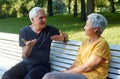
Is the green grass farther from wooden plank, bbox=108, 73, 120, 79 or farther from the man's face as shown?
wooden plank, bbox=108, 73, 120, 79

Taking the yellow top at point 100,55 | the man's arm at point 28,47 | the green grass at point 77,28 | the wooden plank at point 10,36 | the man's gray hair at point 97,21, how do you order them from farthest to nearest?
1. the green grass at point 77,28
2. the wooden plank at point 10,36
3. the man's arm at point 28,47
4. the man's gray hair at point 97,21
5. the yellow top at point 100,55

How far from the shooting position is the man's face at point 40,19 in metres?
5.76

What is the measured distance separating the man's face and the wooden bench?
533mm

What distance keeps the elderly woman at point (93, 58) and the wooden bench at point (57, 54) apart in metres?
0.18

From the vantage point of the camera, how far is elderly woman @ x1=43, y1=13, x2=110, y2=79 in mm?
4758

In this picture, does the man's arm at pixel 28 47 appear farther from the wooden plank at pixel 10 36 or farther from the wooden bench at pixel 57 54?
the wooden plank at pixel 10 36

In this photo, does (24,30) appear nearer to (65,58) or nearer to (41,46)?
(41,46)

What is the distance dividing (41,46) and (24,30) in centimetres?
41

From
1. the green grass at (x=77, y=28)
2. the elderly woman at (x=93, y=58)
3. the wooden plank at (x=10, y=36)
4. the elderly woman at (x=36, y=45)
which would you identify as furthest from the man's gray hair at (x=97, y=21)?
the green grass at (x=77, y=28)

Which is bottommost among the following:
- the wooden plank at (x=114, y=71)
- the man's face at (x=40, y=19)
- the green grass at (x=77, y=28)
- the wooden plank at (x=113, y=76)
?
the green grass at (x=77, y=28)

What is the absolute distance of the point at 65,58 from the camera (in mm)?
6004

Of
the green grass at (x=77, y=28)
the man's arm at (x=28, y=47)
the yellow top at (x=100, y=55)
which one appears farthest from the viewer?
the green grass at (x=77, y=28)

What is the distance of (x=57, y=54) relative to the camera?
6250mm

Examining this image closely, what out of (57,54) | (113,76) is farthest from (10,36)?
(113,76)
